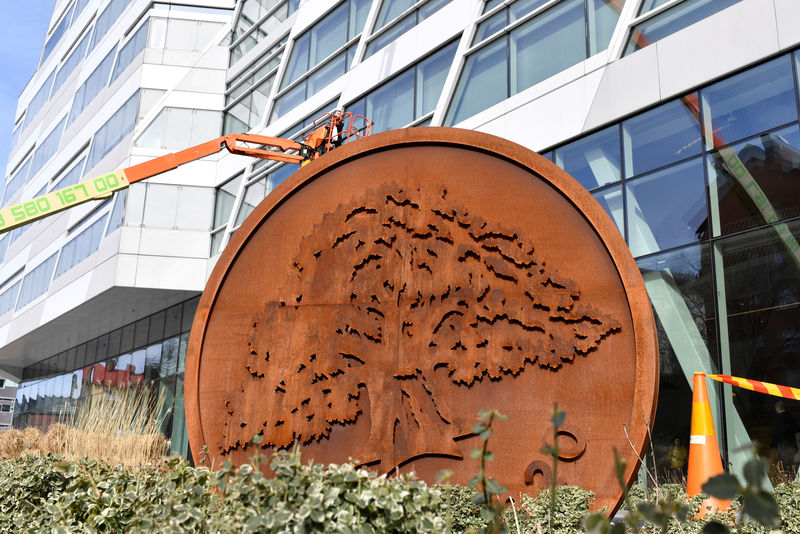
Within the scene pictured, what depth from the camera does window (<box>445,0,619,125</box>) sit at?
30.0 ft

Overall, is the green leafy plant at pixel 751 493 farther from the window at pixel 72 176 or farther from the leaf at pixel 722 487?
the window at pixel 72 176

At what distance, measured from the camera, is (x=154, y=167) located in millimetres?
11844

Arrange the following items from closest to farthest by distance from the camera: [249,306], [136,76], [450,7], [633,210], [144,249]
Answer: [249,306] < [633,210] < [450,7] < [144,249] < [136,76]

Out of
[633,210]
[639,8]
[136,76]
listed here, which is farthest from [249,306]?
[136,76]

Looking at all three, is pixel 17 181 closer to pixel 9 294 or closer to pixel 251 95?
pixel 9 294

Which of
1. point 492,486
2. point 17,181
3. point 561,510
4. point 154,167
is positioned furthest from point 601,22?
point 17,181

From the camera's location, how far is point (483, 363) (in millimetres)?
4555

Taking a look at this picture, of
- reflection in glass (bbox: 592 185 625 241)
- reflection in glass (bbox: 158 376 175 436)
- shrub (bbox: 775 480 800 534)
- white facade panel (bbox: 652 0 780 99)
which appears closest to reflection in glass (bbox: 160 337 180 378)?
reflection in glass (bbox: 158 376 175 436)

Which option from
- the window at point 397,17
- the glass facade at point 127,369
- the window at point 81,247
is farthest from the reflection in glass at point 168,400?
the window at point 397,17

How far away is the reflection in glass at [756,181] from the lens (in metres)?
6.98

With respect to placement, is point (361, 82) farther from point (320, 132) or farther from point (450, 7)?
point (450, 7)

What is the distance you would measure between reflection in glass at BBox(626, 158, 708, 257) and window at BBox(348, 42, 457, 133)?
14.0 feet

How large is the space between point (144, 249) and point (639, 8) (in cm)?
1212

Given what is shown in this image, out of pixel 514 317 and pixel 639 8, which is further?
pixel 639 8
